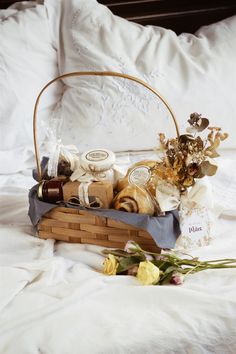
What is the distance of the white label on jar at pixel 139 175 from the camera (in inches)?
48.0

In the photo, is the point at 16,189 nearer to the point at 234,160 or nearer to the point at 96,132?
the point at 96,132

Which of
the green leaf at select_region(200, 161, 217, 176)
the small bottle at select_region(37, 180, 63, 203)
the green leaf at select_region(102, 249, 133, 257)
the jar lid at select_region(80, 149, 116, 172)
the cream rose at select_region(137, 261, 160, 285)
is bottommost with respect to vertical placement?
the green leaf at select_region(102, 249, 133, 257)

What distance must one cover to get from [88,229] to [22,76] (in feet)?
2.25

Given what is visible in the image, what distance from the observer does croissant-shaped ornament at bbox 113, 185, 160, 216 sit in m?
1.18

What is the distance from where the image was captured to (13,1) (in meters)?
1.93

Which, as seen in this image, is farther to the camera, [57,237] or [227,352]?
[57,237]

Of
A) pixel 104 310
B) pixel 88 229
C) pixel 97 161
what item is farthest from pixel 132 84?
pixel 104 310

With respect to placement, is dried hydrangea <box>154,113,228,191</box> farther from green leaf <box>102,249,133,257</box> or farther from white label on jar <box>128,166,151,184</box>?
green leaf <box>102,249,133,257</box>

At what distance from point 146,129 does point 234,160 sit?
12.0 inches

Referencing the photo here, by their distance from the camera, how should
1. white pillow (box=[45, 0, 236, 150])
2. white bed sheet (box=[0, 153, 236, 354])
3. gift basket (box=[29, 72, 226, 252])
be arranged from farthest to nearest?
1. white pillow (box=[45, 0, 236, 150])
2. gift basket (box=[29, 72, 226, 252])
3. white bed sheet (box=[0, 153, 236, 354])

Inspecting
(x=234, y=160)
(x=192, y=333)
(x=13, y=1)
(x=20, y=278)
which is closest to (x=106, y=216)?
(x=20, y=278)

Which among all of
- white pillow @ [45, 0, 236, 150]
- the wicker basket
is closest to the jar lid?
the wicker basket

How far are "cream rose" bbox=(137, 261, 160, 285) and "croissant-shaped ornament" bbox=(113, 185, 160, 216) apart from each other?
0.49ft

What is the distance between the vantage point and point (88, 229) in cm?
123
